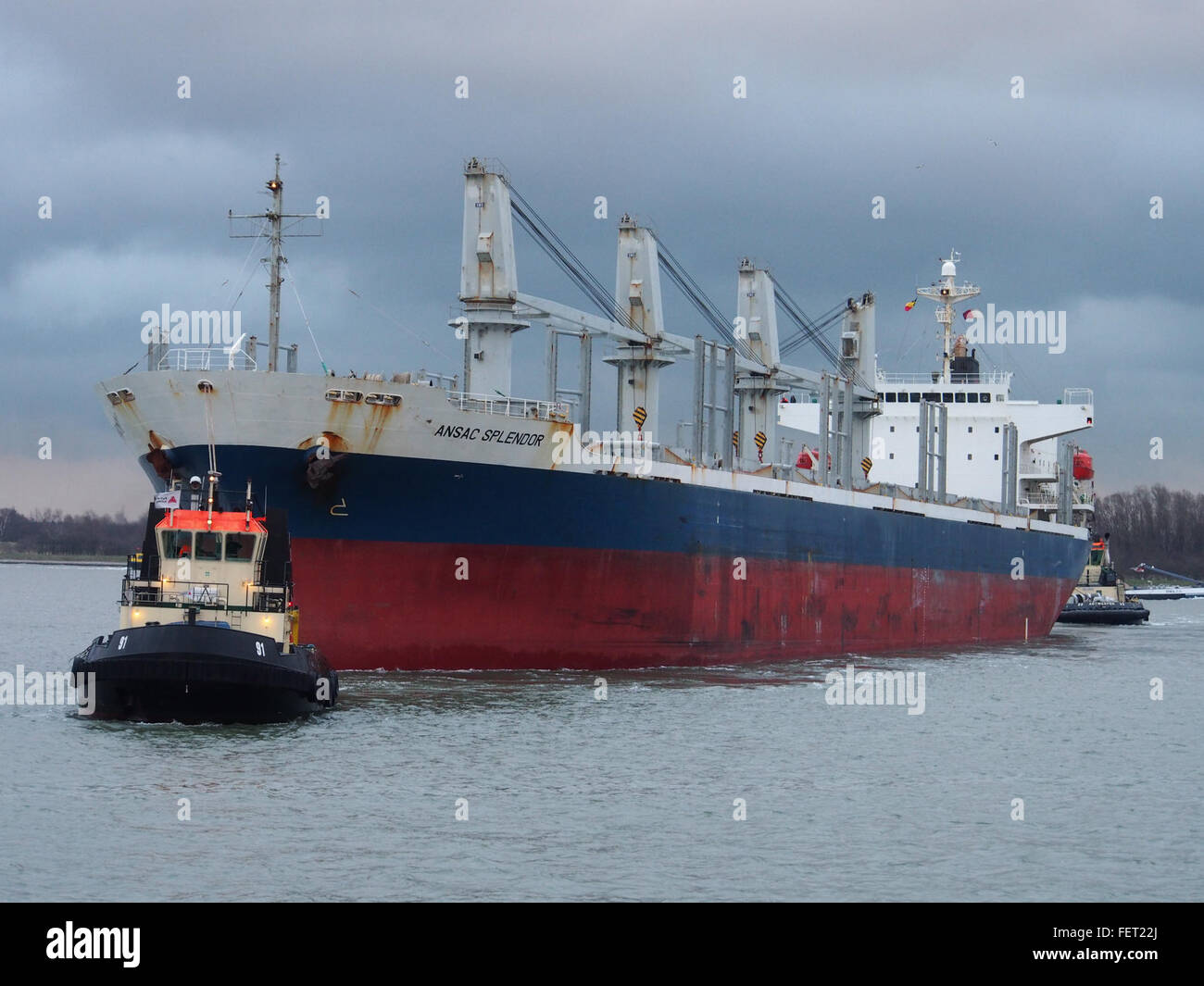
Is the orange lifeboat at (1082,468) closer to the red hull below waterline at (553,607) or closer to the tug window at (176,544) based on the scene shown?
the red hull below waterline at (553,607)

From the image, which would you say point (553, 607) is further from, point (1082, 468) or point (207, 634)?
point (1082, 468)

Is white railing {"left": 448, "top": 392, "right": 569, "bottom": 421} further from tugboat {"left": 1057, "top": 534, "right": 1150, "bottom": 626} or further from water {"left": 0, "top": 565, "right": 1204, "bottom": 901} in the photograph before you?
tugboat {"left": 1057, "top": 534, "right": 1150, "bottom": 626}

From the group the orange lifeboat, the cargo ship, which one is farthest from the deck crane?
the orange lifeboat

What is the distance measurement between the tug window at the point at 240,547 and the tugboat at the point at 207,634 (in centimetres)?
1

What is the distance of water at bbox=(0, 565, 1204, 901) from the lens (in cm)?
1151

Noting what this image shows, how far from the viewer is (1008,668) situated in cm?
3000

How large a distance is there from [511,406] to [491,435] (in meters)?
1.32

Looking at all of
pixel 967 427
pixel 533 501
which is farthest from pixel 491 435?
pixel 967 427

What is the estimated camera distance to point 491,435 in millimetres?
22938

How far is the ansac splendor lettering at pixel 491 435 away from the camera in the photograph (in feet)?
73.7

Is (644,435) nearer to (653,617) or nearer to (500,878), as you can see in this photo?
(653,617)

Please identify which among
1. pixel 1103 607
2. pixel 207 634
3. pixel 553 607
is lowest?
pixel 1103 607

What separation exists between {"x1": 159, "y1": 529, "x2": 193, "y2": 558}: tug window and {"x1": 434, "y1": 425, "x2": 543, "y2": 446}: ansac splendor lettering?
4940 mm
